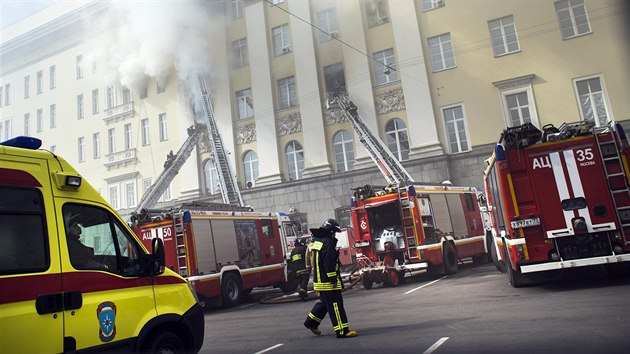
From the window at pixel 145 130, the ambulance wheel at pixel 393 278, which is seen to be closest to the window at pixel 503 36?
the ambulance wheel at pixel 393 278

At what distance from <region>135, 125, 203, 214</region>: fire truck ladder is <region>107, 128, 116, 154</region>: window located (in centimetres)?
319

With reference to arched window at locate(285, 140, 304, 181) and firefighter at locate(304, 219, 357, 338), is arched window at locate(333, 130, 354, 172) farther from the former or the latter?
firefighter at locate(304, 219, 357, 338)

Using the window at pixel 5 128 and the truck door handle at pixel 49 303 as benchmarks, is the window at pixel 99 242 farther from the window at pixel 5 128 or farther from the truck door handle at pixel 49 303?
the window at pixel 5 128

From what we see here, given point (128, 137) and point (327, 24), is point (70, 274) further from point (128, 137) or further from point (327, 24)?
point (327, 24)

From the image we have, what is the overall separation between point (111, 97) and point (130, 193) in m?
4.98

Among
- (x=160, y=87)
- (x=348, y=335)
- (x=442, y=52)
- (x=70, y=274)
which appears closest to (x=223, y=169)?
(x=160, y=87)

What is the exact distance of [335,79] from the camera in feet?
75.4

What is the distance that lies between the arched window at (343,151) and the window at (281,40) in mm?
5767

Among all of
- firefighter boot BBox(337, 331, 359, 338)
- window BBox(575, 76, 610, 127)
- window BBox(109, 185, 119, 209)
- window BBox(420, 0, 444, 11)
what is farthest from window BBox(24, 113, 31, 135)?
window BBox(575, 76, 610, 127)

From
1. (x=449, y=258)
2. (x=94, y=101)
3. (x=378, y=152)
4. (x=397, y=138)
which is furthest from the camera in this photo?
(x=397, y=138)

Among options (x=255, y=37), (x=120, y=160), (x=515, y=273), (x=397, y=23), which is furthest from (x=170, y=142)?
(x=515, y=273)

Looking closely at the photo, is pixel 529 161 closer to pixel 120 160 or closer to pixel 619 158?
pixel 619 158

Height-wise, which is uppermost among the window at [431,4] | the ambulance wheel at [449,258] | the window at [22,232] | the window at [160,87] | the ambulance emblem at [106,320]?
the window at [431,4]

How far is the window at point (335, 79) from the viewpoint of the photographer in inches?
894
